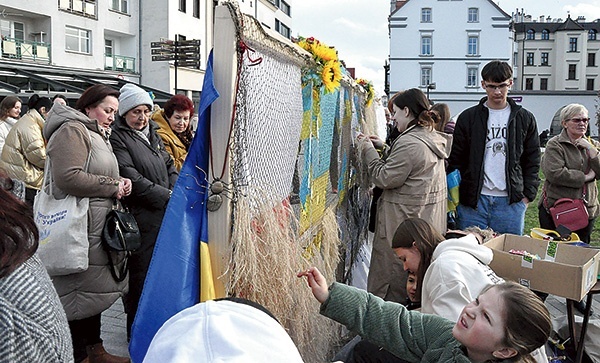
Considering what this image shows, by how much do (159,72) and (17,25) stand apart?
23.8 feet

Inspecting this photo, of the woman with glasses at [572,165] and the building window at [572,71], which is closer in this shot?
the woman with glasses at [572,165]

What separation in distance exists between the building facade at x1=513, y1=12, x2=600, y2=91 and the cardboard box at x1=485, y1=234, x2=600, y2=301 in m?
76.5

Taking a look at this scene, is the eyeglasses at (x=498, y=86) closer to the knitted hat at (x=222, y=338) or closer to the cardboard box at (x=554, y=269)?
the cardboard box at (x=554, y=269)

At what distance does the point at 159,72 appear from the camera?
30.0 metres

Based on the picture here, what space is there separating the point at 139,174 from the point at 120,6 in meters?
28.9

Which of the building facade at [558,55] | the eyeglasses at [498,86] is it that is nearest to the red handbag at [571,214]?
the eyeglasses at [498,86]

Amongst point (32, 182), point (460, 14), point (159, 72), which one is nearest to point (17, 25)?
point (159, 72)

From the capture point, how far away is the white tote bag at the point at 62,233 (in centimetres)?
312

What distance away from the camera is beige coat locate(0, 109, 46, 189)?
641cm

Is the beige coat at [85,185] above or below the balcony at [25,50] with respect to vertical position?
below

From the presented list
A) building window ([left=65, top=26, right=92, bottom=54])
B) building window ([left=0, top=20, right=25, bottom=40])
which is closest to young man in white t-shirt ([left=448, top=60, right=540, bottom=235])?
building window ([left=0, top=20, right=25, bottom=40])

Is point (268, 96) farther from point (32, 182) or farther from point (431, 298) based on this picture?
point (32, 182)

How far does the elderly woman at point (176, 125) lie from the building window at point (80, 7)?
23270mm

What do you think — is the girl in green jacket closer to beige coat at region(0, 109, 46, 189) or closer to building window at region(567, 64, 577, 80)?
beige coat at region(0, 109, 46, 189)
